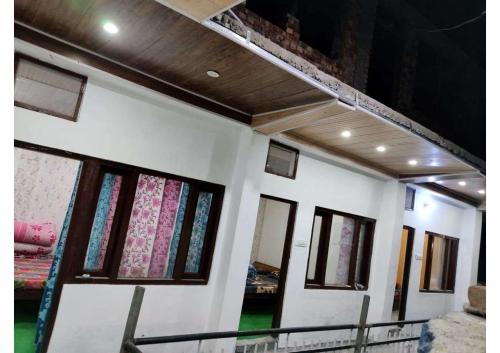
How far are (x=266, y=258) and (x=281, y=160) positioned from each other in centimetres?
458

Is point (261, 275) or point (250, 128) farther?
point (261, 275)

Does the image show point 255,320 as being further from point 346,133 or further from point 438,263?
point 438,263

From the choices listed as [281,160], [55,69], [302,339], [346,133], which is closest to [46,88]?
[55,69]

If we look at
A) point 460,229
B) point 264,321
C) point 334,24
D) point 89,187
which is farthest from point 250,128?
point 460,229

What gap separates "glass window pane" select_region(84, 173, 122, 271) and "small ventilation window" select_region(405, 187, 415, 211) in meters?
6.79

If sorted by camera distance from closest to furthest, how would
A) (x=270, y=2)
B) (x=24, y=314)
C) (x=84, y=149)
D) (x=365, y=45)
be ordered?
(x=84, y=149) → (x=24, y=314) → (x=270, y=2) → (x=365, y=45)

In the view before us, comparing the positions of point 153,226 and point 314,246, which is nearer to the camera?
point 153,226

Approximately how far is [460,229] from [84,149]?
34.5ft

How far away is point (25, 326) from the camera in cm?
431

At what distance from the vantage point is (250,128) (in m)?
5.17

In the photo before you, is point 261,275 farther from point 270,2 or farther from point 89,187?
point 270,2

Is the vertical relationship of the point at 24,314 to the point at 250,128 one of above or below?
below

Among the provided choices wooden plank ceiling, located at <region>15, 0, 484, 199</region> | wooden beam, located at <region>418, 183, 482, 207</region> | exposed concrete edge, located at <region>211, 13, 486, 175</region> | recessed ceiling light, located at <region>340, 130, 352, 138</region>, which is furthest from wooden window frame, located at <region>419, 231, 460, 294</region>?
recessed ceiling light, located at <region>340, 130, 352, 138</region>

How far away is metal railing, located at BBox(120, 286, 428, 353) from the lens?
2348mm
